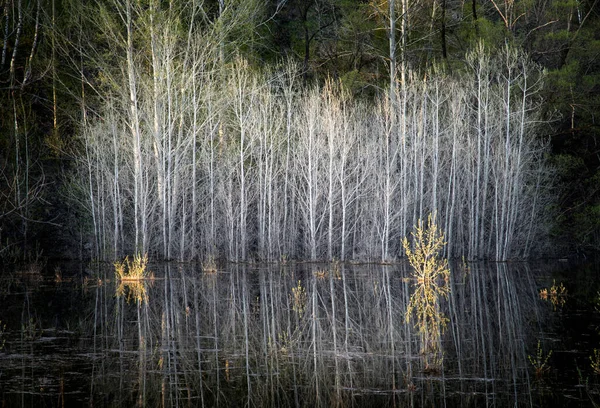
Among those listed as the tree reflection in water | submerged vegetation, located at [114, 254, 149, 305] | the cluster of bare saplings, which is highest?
the cluster of bare saplings

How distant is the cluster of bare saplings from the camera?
23625 mm

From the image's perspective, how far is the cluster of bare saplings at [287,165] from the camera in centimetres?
2362

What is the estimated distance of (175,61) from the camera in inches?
1015

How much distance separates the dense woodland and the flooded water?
772cm

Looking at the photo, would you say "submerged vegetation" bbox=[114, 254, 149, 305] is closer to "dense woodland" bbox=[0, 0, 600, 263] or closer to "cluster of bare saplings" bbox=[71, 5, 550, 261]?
"cluster of bare saplings" bbox=[71, 5, 550, 261]

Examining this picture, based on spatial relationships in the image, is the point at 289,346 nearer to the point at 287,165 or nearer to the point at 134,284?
the point at 134,284

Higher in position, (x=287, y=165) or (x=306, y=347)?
(x=287, y=165)

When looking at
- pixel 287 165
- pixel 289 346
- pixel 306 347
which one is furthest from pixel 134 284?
pixel 287 165

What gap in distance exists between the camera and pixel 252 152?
24609 mm

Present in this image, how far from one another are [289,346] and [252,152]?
Answer: 1581cm

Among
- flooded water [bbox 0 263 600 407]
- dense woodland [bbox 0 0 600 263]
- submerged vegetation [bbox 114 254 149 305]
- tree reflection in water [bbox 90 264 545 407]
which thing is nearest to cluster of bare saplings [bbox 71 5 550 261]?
dense woodland [bbox 0 0 600 263]

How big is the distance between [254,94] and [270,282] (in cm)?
922

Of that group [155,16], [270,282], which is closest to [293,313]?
[270,282]

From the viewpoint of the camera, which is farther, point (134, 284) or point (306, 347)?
point (134, 284)
